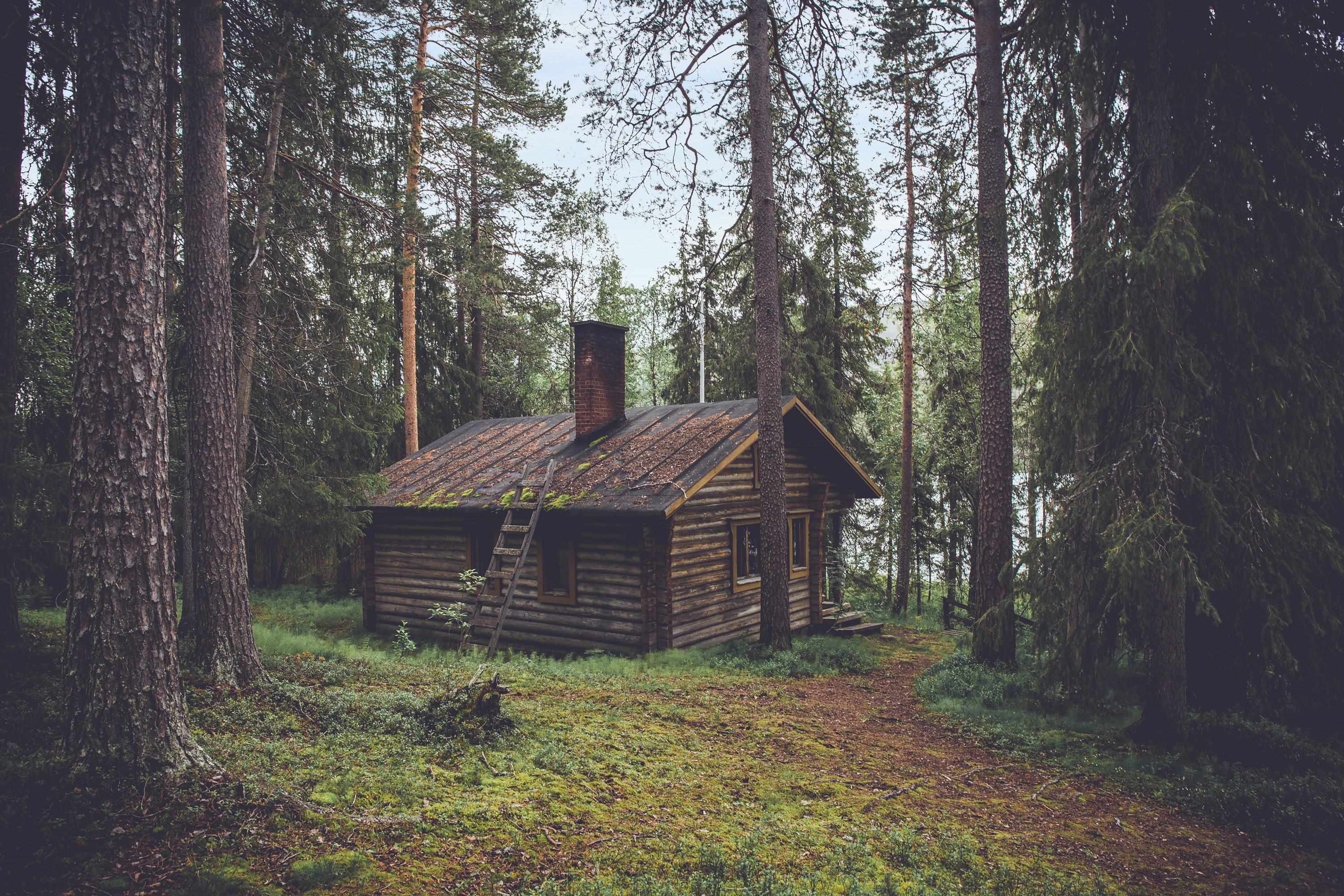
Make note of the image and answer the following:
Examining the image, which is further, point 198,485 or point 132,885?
point 198,485

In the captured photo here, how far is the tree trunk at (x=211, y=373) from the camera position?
7320mm

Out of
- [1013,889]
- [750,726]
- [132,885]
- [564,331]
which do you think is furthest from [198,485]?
[564,331]

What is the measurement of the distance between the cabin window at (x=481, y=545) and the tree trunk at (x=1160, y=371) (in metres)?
11.4

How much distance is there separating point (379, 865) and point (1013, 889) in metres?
4.10

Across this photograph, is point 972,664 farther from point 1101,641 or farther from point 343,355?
point 343,355

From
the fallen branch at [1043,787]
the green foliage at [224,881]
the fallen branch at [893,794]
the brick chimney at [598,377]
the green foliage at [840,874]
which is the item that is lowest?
the fallen branch at [1043,787]

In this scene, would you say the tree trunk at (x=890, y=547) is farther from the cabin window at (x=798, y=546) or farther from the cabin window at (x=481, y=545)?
the cabin window at (x=481, y=545)

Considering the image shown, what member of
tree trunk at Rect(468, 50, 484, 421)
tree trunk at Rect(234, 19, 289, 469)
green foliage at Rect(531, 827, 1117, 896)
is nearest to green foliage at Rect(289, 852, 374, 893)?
green foliage at Rect(531, 827, 1117, 896)

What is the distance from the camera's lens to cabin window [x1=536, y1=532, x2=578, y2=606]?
13.4 m

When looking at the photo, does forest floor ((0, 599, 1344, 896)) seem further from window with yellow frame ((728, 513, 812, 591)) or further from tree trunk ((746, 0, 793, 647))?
window with yellow frame ((728, 513, 812, 591))

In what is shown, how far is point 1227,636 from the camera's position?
757 cm

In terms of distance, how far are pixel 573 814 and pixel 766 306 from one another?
878 centimetres

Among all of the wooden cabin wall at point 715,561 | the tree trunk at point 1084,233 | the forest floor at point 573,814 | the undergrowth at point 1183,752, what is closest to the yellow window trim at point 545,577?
the wooden cabin wall at point 715,561

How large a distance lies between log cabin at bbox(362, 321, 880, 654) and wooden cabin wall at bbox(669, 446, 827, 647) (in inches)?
1.4
